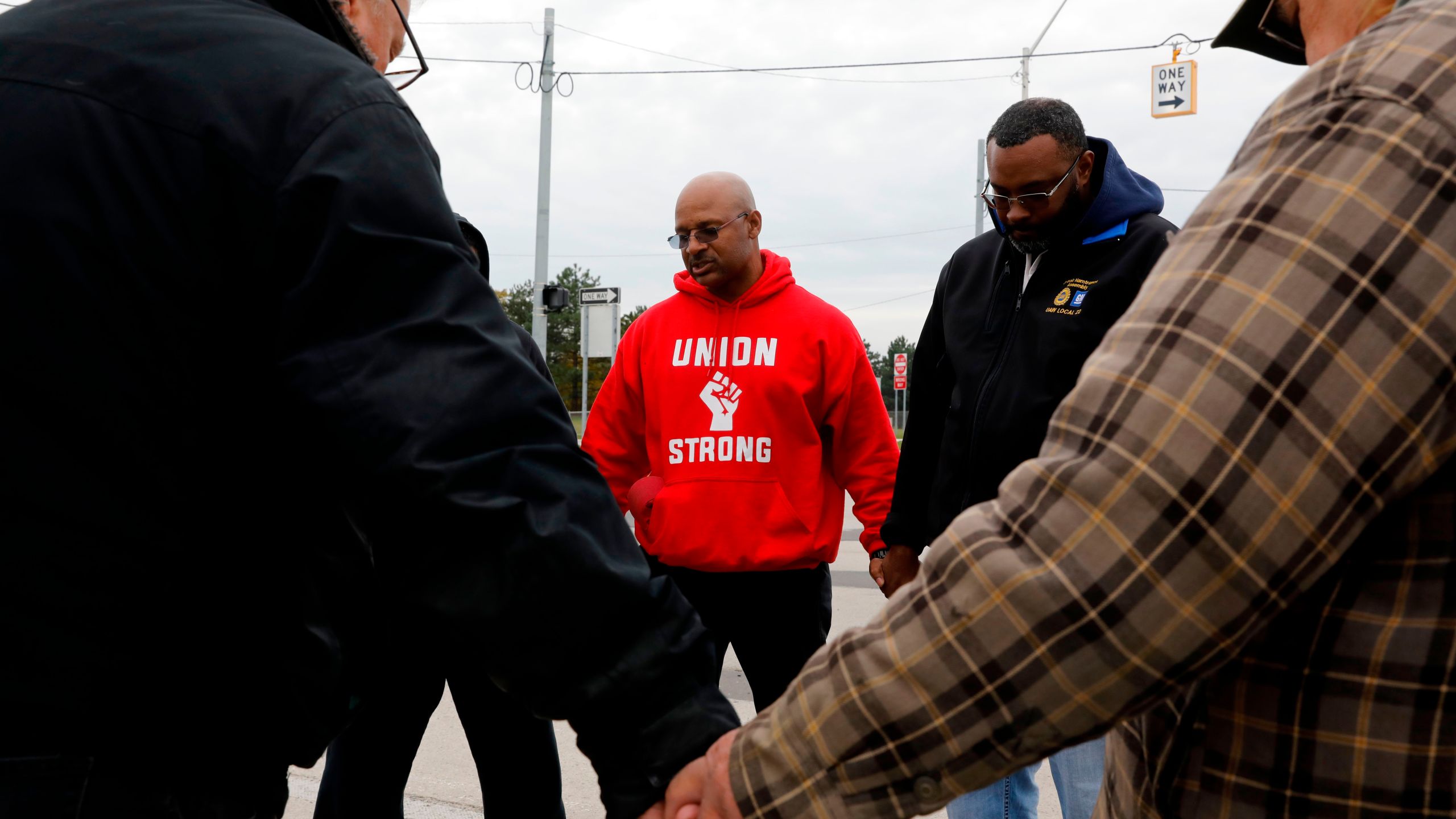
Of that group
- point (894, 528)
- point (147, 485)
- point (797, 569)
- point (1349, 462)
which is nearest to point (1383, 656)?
point (1349, 462)

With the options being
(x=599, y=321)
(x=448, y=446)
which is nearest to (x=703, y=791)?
(x=448, y=446)

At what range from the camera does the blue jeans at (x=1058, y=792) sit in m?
2.77

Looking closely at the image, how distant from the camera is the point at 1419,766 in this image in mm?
941

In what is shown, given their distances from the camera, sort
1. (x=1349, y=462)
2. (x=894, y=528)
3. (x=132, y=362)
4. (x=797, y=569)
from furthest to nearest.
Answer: (x=797, y=569)
(x=894, y=528)
(x=132, y=362)
(x=1349, y=462)

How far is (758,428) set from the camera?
11.8ft

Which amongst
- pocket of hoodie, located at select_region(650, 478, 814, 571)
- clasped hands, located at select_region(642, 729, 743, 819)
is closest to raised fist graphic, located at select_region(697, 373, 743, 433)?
pocket of hoodie, located at select_region(650, 478, 814, 571)

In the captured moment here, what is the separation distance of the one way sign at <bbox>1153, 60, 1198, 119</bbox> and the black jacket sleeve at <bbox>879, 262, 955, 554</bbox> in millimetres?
14186

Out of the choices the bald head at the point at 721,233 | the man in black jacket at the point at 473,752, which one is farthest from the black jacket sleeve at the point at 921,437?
the man in black jacket at the point at 473,752

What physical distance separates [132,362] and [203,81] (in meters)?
0.32

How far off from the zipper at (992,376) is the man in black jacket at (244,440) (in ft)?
5.22

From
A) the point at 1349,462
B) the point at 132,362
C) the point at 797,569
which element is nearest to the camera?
the point at 1349,462

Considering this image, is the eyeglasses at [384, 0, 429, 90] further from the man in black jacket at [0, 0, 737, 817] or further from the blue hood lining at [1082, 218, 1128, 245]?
the blue hood lining at [1082, 218, 1128, 245]

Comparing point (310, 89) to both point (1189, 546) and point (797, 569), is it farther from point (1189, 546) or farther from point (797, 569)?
point (797, 569)

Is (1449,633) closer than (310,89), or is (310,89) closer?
(1449,633)
